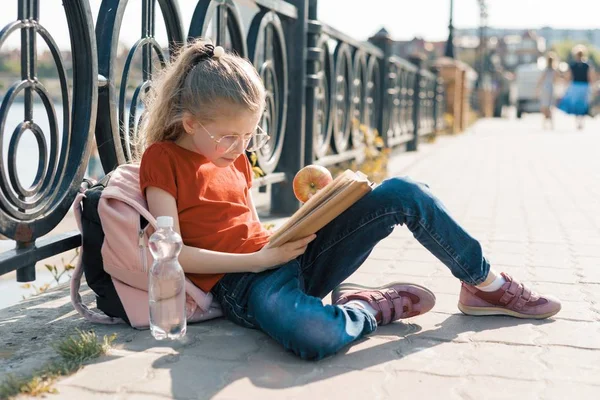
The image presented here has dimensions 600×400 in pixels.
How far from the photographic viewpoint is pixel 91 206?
9.32 ft

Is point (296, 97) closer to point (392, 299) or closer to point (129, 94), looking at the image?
point (129, 94)

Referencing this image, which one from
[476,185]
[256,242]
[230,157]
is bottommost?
[476,185]

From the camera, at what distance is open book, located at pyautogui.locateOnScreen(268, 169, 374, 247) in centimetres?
268

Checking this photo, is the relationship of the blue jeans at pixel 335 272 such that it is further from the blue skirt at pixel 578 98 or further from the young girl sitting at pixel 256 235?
the blue skirt at pixel 578 98

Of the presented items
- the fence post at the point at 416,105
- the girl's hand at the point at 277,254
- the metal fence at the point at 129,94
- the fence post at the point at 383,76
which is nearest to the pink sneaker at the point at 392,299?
the girl's hand at the point at 277,254

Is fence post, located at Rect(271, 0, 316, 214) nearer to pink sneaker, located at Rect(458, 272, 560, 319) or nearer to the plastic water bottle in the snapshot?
pink sneaker, located at Rect(458, 272, 560, 319)

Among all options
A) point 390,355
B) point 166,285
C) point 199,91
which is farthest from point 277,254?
point 199,91

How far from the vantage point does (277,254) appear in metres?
2.78

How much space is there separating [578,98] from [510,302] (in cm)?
1799

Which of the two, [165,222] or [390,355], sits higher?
[165,222]

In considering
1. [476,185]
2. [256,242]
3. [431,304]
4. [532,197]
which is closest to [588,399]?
[431,304]

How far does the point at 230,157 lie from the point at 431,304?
3.10 feet

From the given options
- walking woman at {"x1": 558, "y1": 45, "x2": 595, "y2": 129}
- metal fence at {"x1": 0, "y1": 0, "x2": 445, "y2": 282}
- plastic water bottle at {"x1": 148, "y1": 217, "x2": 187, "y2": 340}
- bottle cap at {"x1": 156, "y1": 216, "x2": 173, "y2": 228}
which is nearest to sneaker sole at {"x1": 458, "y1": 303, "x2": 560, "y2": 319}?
plastic water bottle at {"x1": 148, "y1": 217, "x2": 187, "y2": 340}

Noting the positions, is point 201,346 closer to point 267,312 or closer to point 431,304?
point 267,312
